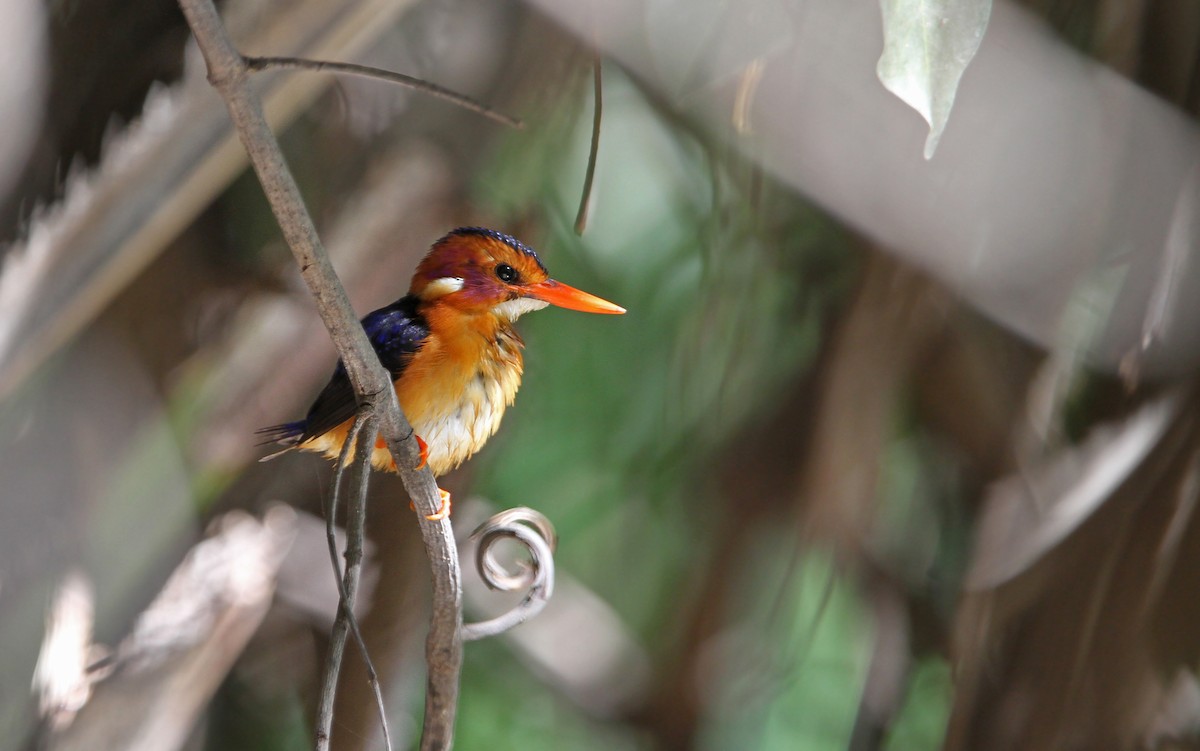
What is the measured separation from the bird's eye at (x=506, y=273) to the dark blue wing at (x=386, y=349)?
9cm

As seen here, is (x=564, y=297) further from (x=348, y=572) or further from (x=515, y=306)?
(x=348, y=572)

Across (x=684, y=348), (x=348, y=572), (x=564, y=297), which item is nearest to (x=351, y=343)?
(x=348, y=572)

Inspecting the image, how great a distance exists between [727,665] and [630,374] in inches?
16.6

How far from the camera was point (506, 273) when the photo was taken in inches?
28.7

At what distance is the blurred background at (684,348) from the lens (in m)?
0.95

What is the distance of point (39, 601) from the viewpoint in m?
1.07

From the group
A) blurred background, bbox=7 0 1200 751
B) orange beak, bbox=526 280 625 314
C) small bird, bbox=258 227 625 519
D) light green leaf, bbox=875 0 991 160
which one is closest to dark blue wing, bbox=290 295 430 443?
small bird, bbox=258 227 625 519

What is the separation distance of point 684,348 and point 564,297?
0.53 metres

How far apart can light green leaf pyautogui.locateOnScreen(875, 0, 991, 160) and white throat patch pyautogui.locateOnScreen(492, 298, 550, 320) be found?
29 centimetres

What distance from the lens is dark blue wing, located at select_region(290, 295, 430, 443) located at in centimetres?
75

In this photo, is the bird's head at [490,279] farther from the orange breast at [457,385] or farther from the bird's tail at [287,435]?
the bird's tail at [287,435]

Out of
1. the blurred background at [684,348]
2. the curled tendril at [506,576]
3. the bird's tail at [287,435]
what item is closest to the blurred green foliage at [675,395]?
the blurred background at [684,348]

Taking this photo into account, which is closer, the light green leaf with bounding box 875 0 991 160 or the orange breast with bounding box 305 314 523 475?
the light green leaf with bounding box 875 0 991 160

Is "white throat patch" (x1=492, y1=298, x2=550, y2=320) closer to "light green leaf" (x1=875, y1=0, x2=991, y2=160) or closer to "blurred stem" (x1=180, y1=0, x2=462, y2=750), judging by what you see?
"blurred stem" (x1=180, y1=0, x2=462, y2=750)
